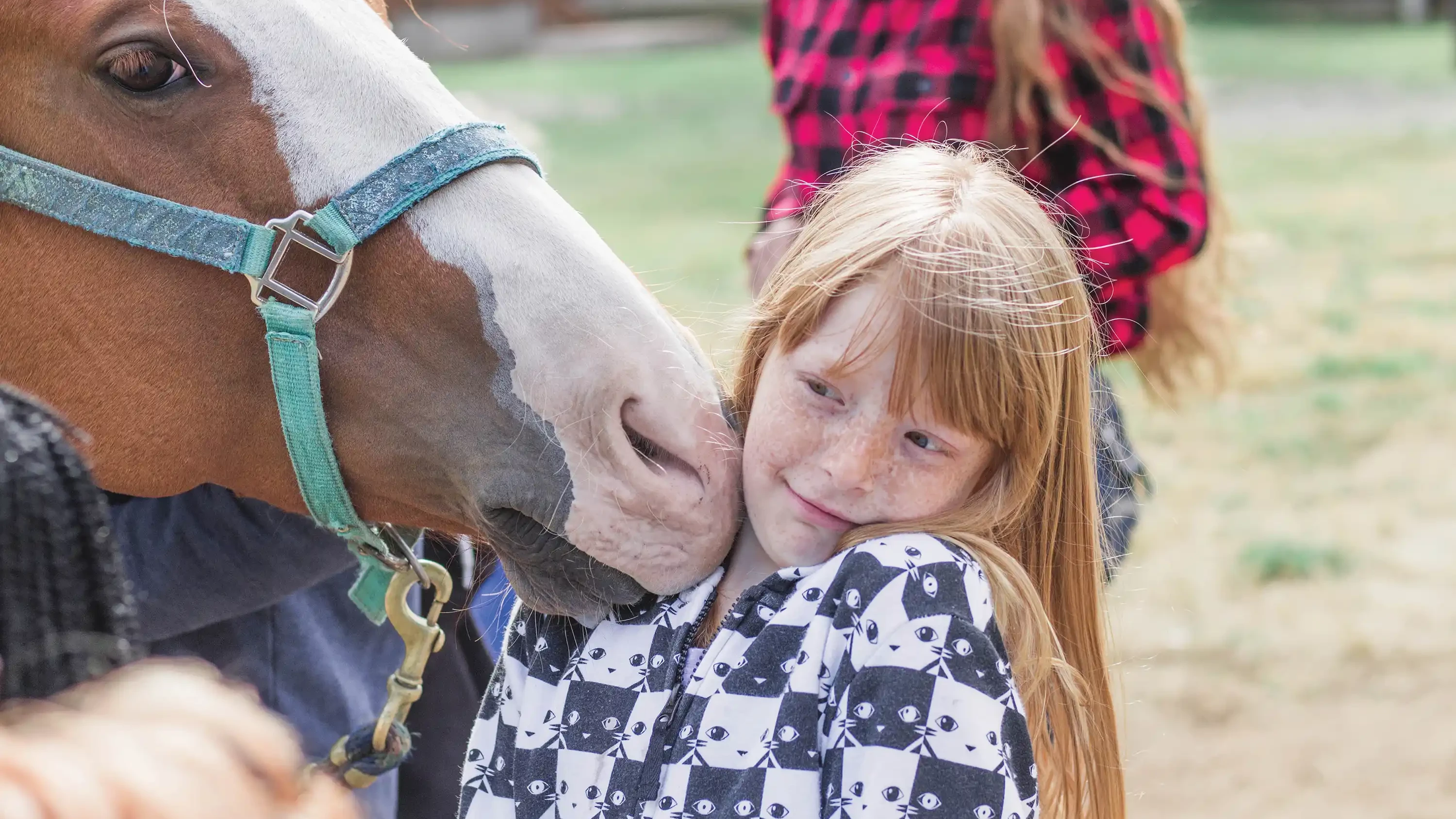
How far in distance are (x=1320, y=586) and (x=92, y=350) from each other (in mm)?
3751

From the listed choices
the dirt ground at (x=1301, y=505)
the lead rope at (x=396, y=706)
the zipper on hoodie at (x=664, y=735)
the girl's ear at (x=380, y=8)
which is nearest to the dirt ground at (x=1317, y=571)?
the dirt ground at (x=1301, y=505)

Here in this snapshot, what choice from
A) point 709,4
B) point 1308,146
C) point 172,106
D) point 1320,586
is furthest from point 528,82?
point 172,106

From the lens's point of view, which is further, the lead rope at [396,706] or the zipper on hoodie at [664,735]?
the lead rope at [396,706]

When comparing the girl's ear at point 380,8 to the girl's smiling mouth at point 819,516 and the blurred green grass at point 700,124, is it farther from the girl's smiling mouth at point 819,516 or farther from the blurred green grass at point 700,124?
the blurred green grass at point 700,124

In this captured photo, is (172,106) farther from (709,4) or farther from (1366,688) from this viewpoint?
(709,4)

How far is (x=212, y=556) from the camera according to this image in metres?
1.50

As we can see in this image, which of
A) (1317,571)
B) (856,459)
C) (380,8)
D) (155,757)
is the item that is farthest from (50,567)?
(1317,571)

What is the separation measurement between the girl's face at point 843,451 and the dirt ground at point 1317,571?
0.53 meters

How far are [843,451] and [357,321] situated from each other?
54 cm

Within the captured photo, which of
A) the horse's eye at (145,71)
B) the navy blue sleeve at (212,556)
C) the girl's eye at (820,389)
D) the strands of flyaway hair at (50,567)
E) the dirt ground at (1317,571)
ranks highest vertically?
the horse's eye at (145,71)

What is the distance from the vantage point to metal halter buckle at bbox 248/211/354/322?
1323 mm

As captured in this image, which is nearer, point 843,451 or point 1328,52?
point 843,451

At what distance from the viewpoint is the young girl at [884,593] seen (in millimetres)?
1091

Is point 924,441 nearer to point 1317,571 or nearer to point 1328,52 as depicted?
point 1317,571
